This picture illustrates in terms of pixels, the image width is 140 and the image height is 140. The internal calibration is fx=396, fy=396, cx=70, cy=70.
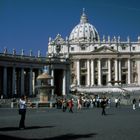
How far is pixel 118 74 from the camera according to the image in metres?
129

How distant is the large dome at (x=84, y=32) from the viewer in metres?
168

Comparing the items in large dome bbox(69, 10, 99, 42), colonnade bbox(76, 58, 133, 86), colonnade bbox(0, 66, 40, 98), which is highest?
large dome bbox(69, 10, 99, 42)

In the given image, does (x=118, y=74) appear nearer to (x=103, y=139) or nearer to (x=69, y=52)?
(x=69, y=52)

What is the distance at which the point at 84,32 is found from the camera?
6678 inches

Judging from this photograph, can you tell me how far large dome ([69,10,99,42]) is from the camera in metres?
168

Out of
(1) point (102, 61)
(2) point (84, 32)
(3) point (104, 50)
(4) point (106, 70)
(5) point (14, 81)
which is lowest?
(5) point (14, 81)

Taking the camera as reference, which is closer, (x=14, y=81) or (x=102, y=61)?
(x=14, y=81)

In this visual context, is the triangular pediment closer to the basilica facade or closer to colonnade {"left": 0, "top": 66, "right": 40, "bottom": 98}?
the basilica facade

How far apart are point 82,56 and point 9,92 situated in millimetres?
56700

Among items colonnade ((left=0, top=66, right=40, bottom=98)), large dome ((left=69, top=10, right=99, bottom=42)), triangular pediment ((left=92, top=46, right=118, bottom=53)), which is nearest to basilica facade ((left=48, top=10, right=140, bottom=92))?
triangular pediment ((left=92, top=46, right=118, bottom=53))

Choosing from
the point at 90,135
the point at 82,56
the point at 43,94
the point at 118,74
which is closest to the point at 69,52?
the point at 82,56

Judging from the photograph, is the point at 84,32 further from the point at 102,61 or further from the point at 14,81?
the point at 14,81

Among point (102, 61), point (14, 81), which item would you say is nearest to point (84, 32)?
A: point (102, 61)

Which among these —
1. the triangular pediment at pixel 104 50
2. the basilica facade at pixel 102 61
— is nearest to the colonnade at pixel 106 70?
the basilica facade at pixel 102 61
